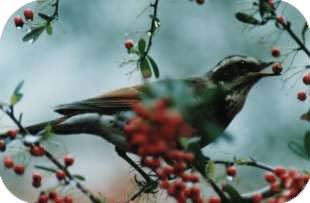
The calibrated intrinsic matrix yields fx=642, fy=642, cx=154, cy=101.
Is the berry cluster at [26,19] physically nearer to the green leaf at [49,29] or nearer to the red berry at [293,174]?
the green leaf at [49,29]

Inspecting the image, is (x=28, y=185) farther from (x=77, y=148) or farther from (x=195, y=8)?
(x=195, y=8)

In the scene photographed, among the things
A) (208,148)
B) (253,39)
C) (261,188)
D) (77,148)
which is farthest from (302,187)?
(77,148)

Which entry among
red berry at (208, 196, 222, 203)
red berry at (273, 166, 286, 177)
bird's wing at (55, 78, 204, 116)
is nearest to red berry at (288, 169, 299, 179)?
red berry at (273, 166, 286, 177)

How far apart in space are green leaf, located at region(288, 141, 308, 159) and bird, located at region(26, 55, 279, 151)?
12cm

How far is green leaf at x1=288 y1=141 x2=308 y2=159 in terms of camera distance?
1.16 m

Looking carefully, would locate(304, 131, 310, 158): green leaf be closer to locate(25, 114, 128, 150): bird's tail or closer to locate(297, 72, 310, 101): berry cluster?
locate(297, 72, 310, 101): berry cluster

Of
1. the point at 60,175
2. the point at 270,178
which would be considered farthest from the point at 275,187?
the point at 60,175

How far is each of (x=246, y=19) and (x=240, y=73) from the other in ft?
0.37

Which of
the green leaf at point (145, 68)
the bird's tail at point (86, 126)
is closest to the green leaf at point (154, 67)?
the green leaf at point (145, 68)

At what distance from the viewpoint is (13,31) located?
4.64 ft

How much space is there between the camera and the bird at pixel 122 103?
3.90 feet

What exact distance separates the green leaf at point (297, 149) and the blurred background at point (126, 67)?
0.02 metres

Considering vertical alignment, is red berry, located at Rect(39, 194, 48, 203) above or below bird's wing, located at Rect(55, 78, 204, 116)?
below

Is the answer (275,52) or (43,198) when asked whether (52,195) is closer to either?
(43,198)
